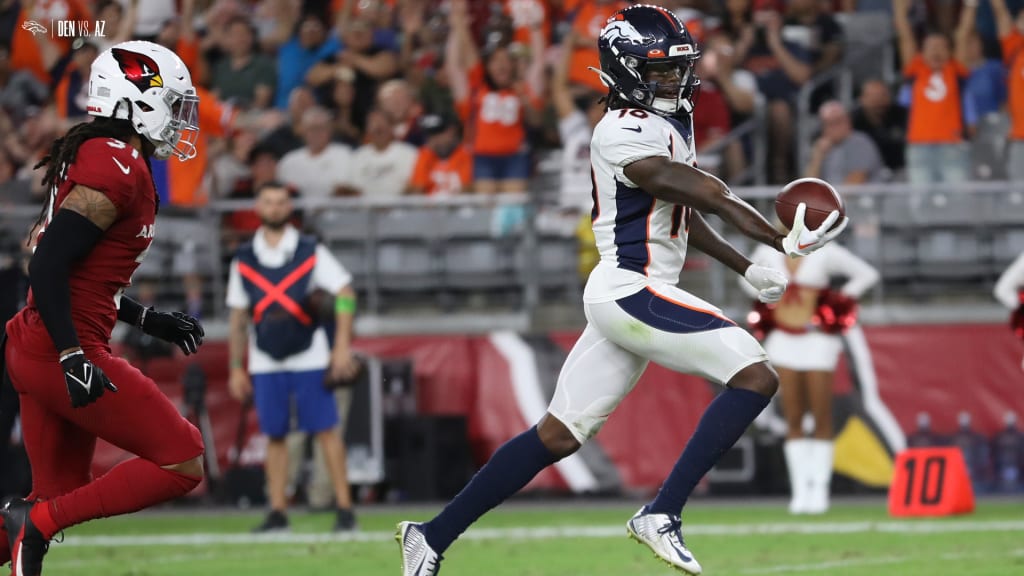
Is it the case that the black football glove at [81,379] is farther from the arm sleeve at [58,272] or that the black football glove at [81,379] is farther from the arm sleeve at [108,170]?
the arm sleeve at [108,170]

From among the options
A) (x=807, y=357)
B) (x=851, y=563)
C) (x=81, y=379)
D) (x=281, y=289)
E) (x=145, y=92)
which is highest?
(x=145, y=92)

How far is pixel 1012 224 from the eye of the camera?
542 inches

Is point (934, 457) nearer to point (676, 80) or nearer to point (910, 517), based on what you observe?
point (910, 517)

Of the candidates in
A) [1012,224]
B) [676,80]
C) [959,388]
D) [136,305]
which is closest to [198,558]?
[136,305]

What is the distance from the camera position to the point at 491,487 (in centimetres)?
661

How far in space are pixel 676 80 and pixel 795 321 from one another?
5783 mm

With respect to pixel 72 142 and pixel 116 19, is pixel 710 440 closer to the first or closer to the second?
pixel 72 142

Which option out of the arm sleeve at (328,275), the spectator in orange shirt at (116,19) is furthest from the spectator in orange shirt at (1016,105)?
the spectator in orange shirt at (116,19)

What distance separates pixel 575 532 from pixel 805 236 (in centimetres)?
505

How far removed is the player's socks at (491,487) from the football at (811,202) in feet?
4.30

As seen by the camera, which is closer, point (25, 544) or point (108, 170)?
point (108, 170)

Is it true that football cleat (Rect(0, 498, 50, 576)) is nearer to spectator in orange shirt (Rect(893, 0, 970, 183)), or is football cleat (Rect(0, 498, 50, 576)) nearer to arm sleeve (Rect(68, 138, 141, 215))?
arm sleeve (Rect(68, 138, 141, 215))

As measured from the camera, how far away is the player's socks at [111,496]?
610cm

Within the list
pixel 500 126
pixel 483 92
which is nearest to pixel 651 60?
pixel 500 126
